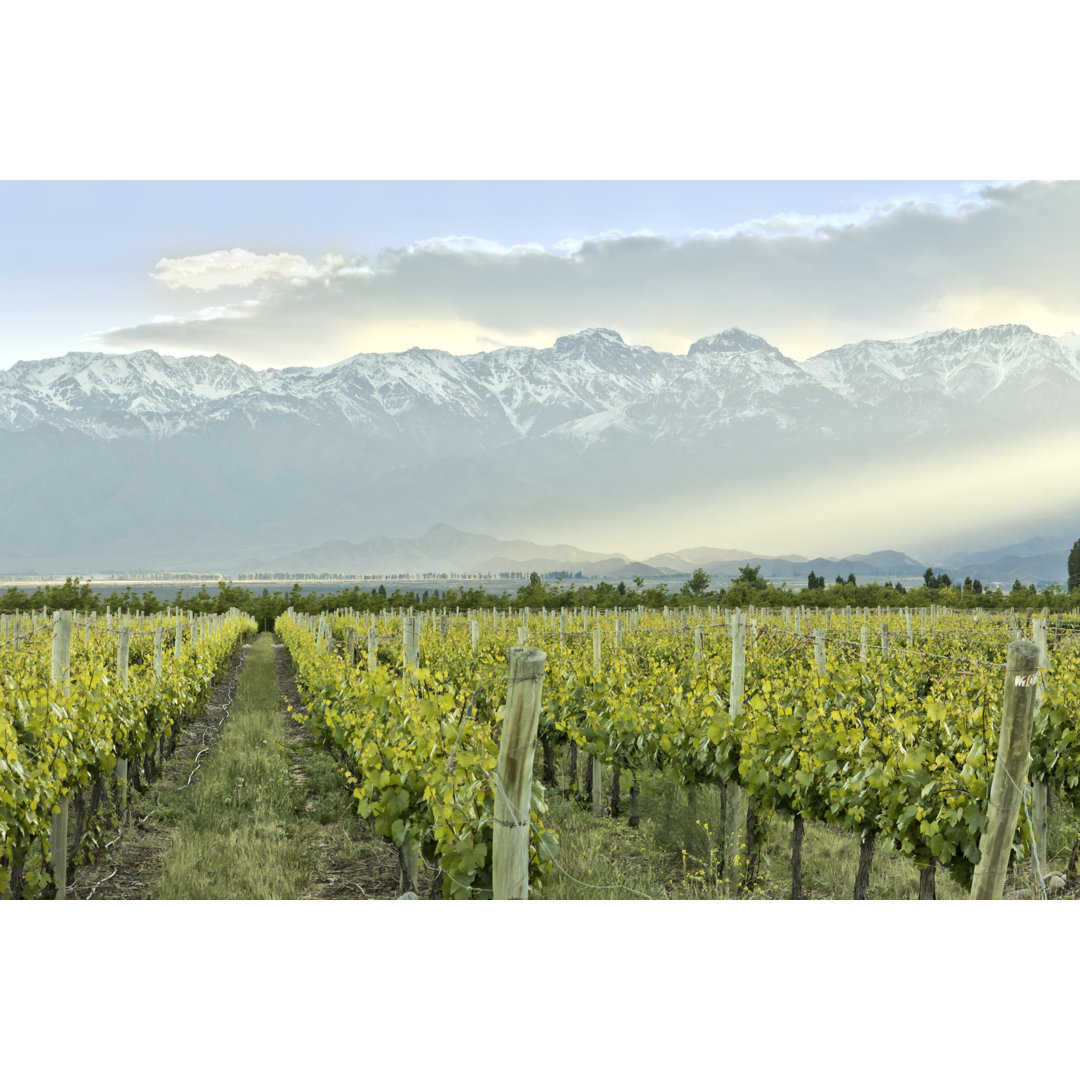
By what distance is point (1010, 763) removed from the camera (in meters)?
3.36

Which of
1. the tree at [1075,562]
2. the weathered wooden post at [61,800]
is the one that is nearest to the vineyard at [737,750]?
the weathered wooden post at [61,800]

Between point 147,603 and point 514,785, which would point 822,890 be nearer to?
point 514,785

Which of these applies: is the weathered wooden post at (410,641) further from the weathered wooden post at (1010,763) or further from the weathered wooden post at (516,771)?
the weathered wooden post at (1010,763)

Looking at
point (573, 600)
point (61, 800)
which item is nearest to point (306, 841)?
point (61, 800)

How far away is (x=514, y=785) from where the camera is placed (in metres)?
3.23

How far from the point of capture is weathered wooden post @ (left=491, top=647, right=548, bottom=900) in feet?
10.5

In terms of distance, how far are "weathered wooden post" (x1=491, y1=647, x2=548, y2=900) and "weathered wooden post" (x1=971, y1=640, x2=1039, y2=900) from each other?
1764 millimetres

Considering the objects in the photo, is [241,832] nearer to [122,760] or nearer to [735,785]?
[122,760]

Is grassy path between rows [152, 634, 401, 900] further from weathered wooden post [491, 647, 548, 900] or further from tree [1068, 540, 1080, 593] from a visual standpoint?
tree [1068, 540, 1080, 593]

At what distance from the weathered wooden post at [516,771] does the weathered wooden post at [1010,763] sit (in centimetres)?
176

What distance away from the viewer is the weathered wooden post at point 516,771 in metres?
3.20

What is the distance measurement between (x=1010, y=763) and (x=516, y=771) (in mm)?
1964

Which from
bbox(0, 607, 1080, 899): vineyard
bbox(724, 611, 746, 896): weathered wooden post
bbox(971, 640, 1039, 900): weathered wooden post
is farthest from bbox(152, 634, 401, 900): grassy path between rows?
bbox(971, 640, 1039, 900): weathered wooden post

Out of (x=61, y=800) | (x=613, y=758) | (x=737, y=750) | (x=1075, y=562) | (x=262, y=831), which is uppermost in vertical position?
(x=1075, y=562)
